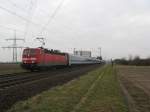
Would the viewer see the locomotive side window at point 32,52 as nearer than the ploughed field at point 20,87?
No

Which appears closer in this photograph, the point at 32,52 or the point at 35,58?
the point at 35,58

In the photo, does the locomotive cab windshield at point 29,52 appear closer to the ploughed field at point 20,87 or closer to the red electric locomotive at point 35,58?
the red electric locomotive at point 35,58

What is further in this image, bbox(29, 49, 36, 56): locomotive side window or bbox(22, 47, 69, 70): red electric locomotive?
bbox(29, 49, 36, 56): locomotive side window

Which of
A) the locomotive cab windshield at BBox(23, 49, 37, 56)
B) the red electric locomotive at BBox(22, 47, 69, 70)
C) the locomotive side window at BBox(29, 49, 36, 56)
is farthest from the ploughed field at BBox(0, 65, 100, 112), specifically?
the locomotive cab windshield at BBox(23, 49, 37, 56)

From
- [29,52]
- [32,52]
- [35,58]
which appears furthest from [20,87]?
[29,52]

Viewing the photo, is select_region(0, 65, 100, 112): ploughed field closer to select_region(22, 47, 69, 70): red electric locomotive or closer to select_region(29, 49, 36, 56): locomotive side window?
select_region(22, 47, 69, 70): red electric locomotive

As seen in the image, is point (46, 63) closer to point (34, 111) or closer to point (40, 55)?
point (40, 55)

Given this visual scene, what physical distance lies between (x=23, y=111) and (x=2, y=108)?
1.09 meters

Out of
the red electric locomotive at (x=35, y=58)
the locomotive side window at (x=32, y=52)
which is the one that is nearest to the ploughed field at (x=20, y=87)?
the red electric locomotive at (x=35, y=58)

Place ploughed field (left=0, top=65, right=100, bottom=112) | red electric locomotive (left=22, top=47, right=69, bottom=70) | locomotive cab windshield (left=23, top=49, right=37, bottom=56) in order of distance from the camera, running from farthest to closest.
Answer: locomotive cab windshield (left=23, top=49, right=37, bottom=56) → red electric locomotive (left=22, top=47, right=69, bottom=70) → ploughed field (left=0, top=65, right=100, bottom=112)

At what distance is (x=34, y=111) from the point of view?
10227mm

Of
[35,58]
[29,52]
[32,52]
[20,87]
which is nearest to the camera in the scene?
[20,87]

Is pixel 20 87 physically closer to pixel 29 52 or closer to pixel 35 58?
pixel 35 58

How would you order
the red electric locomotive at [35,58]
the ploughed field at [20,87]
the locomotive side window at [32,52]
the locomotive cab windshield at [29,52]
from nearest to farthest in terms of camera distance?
the ploughed field at [20,87] < the red electric locomotive at [35,58] < the locomotive side window at [32,52] < the locomotive cab windshield at [29,52]
